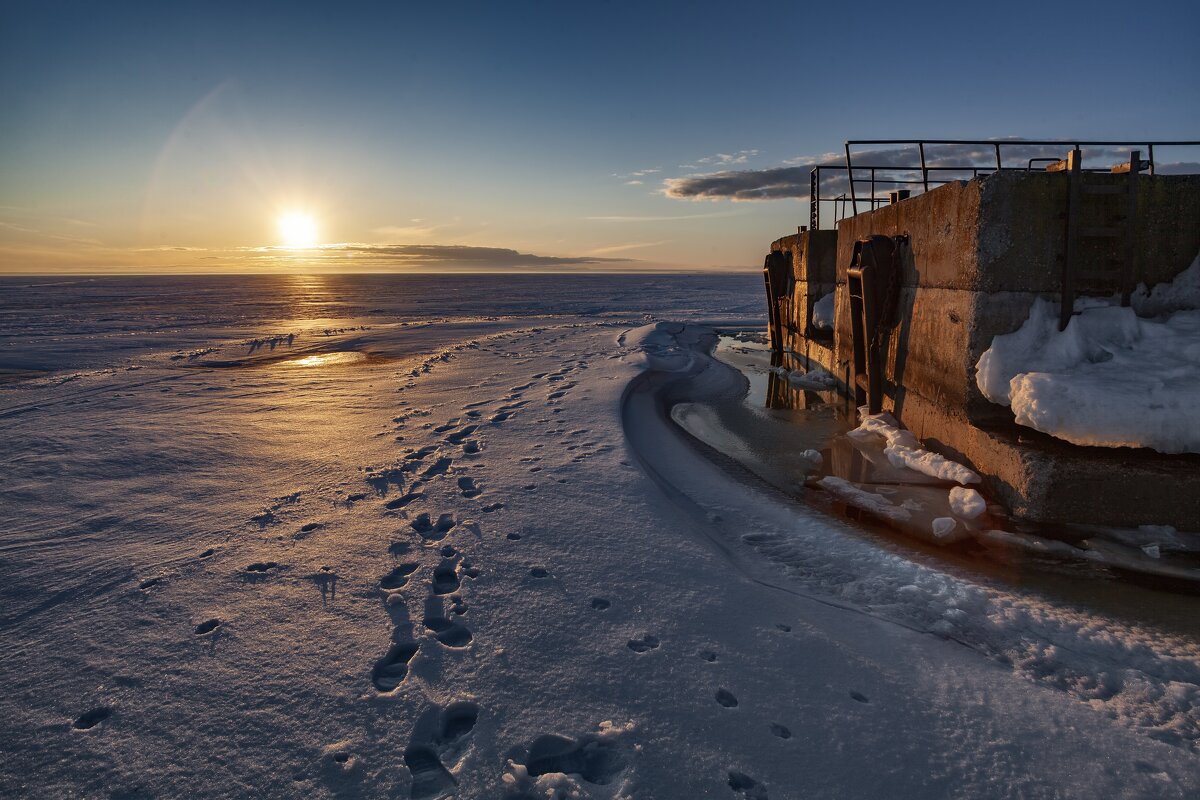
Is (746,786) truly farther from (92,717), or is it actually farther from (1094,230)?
(1094,230)

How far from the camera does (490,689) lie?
2498mm

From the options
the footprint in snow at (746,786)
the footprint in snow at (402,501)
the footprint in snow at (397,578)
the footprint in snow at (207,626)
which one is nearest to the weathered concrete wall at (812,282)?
the footprint in snow at (402,501)

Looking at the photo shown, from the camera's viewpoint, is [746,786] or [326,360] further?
[326,360]

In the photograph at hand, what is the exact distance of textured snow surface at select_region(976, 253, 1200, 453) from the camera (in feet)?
14.0

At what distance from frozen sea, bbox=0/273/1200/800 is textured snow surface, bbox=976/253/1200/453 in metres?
1.40

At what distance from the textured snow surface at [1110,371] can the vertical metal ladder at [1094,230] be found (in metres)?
0.16

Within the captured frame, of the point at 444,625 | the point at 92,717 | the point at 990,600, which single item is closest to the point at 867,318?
the point at 990,600

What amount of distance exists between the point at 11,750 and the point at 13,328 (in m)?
24.4

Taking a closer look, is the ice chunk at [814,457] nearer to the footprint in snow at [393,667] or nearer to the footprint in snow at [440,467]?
the footprint in snow at [440,467]

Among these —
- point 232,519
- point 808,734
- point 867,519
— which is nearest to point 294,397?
point 232,519

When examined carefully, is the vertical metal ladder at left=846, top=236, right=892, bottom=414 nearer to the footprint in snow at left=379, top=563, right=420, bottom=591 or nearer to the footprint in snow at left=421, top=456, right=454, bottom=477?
the footprint in snow at left=421, top=456, right=454, bottom=477

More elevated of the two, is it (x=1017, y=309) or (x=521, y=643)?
(x=1017, y=309)

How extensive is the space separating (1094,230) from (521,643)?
225 inches

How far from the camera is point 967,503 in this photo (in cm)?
479
